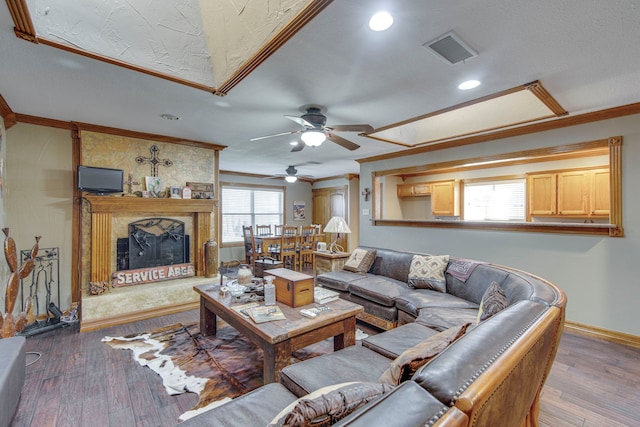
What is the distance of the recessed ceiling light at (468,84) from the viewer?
234 cm

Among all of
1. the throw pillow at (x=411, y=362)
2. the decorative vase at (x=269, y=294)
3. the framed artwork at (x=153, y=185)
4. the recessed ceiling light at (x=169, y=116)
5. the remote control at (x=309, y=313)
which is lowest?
the remote control at (x=309, y=313)

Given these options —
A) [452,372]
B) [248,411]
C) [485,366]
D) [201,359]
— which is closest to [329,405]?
[452,372]

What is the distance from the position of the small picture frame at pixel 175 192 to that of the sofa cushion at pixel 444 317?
3.51 m

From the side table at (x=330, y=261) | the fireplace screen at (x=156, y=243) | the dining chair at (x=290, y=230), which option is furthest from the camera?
the dining chair at (x=290, y=230)

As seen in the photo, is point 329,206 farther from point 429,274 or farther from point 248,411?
point 248,411

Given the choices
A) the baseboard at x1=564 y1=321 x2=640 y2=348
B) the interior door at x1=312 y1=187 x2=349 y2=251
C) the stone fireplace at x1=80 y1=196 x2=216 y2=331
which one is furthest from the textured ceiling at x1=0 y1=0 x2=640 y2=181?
the interior door at x1=312 y1=187 x2=349 y2=251

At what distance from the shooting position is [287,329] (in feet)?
6.55

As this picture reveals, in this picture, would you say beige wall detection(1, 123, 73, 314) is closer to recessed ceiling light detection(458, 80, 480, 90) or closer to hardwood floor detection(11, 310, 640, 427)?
hardwood floor detection(11, 310, 640, 427)

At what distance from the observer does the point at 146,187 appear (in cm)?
387

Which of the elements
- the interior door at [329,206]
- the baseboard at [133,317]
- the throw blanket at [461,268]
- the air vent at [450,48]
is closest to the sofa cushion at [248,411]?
the air vent at [450,48]

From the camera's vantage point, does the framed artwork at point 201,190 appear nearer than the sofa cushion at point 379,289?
No

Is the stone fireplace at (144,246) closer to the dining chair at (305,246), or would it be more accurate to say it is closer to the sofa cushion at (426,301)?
the dining chair at (305,246)

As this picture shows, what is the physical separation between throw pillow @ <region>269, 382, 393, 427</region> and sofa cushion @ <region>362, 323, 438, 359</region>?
0.90m

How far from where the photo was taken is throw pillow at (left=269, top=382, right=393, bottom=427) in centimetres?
78
